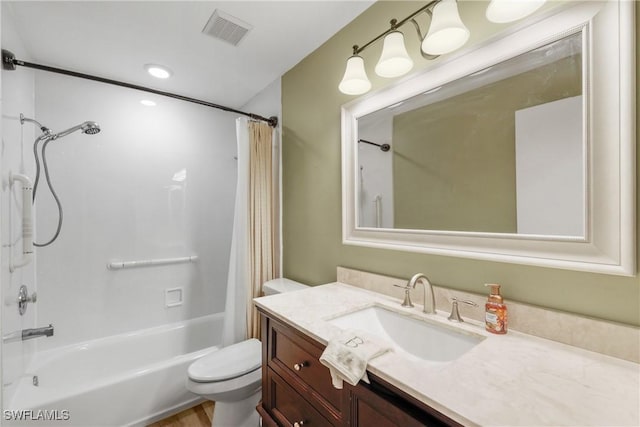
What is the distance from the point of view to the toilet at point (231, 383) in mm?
1408

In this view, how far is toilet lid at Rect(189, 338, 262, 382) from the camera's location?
1430 millimetres

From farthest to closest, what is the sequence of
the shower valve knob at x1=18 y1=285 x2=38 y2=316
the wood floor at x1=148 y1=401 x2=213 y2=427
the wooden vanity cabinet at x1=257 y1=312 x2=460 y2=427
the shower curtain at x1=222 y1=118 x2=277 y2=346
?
the shower curtain at x1=222 y1=118 x2=277 y2=346
the wood floor at x1=148 y1=401 x2=213 y2=427
the shower valve knob at x1=18 y1=285 x2=38 y2=316
the wooden vanity cabinet at x1=257 y1=312 x2=460 y2=427

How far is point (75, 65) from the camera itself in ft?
6.28

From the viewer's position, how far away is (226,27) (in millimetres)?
1520

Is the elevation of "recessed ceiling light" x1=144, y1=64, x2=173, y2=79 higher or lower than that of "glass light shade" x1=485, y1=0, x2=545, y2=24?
higher

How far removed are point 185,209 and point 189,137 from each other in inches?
27.5

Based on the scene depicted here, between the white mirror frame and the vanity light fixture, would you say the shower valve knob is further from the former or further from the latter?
the white mirror frame

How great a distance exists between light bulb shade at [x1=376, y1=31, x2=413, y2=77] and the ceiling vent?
35.1 inches

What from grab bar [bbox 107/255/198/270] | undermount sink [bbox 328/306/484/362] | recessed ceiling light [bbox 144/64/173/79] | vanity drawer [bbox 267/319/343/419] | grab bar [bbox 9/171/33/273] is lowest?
vanity drawer [bbox 267/319/343/419]

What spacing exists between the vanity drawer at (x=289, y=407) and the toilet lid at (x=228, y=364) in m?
0.41

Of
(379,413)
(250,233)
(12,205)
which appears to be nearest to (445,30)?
(379,413)

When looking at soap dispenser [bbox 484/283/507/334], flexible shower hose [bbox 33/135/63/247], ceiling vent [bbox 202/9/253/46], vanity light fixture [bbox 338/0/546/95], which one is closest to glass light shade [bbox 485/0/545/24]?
vanity light fixture [bbox 338/0/546/95]

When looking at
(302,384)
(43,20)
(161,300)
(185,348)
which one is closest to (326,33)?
(43,20)

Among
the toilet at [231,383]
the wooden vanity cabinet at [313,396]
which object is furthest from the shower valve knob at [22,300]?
the wooden vanity cabinet at [313,396]
